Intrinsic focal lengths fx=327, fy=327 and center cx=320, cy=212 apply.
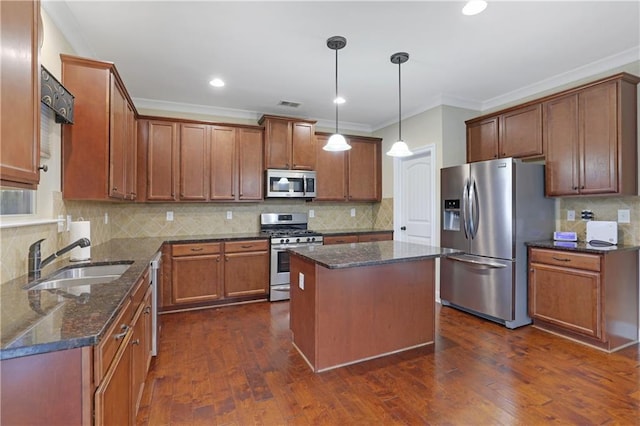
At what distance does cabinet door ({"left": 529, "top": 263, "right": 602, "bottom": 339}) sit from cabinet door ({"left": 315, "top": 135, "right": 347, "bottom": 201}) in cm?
278

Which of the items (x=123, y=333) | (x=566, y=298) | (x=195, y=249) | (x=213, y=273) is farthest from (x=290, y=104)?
(x=566, y=298)

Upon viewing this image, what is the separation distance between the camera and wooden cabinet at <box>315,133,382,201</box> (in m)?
5.08

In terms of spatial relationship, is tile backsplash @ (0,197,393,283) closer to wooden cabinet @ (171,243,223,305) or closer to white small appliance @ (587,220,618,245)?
wooden cabinet @ (171,243,223,305)

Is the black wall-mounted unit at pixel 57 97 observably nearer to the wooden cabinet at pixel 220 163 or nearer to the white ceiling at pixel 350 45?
the white ceiling at pixel 350 45

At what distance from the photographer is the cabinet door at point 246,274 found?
4133 mm

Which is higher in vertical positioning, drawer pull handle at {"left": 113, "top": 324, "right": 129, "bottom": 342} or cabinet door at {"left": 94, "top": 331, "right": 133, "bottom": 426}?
drawer pull handle at {"left": 113, "top": 324, "right": 129, "bottom": 342}

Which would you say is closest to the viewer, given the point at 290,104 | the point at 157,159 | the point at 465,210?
the point at 465,210

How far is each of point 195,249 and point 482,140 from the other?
12.4 ft

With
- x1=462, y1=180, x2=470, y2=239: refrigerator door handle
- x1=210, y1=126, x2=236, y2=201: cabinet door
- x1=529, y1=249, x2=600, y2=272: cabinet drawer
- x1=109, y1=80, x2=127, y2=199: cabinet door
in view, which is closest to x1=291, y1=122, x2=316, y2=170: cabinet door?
x1=210, y1=126, x2=236, y2=201: cabinet door

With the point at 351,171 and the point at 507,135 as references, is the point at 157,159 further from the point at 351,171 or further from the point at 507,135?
the point at 507,135

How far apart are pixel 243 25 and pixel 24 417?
2602 mm

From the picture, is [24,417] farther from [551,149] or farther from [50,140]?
[551,149]

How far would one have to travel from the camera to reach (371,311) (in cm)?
264

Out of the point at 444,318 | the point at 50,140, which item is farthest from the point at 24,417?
the point at 444,318
